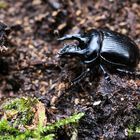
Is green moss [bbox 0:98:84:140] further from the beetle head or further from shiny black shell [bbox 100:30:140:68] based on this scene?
shiny black shell [bbox 100:30:140:68]

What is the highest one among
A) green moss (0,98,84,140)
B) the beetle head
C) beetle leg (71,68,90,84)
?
the beetle head

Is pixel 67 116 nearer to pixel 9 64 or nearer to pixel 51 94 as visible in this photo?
pixel 51 94

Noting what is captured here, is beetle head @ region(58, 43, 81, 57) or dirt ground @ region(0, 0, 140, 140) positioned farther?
beetle head @ region(58, 43, 81, 57)

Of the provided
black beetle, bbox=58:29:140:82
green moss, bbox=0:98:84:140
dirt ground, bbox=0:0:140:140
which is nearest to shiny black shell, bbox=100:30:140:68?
black beetle, bbox=58:29:140:82

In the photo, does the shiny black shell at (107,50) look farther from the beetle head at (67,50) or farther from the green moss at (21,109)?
the green moss at (21,109)

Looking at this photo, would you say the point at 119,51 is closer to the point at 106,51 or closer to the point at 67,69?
the point at 106,51

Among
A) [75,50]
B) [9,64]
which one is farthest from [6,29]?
[75,50]

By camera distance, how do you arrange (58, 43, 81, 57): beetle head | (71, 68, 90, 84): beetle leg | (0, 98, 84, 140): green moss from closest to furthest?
1. (0, 98, 84, 140): green moss
2. (71, 68, 90, 84): beetle leg
3. (58, 43, 81, 57): beetle head

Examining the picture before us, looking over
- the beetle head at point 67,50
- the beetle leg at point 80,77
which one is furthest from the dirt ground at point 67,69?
the beetle head at point 67,50
